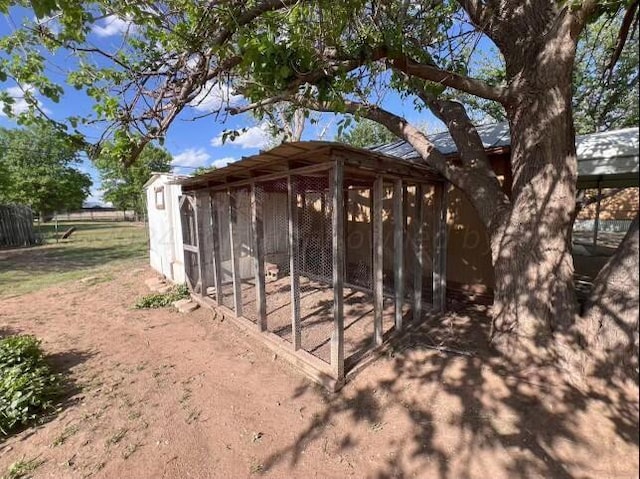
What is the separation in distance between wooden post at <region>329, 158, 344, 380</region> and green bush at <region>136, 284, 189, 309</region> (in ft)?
13.4

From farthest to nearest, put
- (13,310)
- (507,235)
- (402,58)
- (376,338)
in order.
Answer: (13,310) → (376,338) → (507,235) → (402,58)

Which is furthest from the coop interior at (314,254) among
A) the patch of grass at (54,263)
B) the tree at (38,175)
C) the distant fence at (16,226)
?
the tree at (38,175)

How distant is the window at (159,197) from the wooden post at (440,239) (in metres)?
6.11

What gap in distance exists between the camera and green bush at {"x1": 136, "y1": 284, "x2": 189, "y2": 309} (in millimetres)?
5615

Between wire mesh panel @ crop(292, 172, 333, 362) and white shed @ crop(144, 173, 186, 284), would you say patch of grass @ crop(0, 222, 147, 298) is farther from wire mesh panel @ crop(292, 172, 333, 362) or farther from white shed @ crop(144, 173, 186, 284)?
wire mesh panel @ crop(292, 172, 333, 362)

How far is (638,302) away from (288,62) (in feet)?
8.22

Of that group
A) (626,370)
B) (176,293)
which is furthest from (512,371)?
(176,293)

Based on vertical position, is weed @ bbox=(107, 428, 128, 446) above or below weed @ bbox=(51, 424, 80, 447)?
below

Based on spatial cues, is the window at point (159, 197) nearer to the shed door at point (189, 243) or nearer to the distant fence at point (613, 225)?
the shed door at point (189, 243)

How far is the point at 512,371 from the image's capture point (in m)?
2.86

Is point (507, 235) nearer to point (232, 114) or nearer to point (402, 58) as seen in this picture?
point (402, 58)

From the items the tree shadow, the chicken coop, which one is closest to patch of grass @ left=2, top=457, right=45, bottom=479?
the tree shadow

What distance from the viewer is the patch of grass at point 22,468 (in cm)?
213

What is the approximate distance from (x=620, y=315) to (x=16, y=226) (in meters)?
18.8
